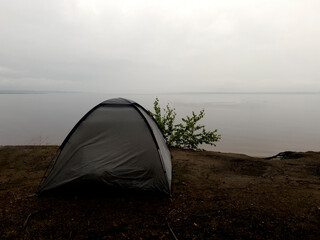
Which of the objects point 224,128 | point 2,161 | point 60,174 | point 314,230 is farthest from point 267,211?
point 224,128

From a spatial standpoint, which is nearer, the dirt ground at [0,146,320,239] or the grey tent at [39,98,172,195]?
the dirt ground at [0,146,320,239]

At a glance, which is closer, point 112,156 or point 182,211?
point 182,211

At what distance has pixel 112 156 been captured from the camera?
17.1 feet

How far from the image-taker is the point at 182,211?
4.52 metres

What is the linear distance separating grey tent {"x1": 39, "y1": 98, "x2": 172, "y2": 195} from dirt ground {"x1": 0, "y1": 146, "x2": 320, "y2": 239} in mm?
430

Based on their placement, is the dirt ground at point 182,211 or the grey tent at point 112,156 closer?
the dirt ground at point 182,211

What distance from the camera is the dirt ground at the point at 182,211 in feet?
12.3

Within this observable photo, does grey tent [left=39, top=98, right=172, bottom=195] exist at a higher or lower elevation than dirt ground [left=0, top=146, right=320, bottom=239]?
higher

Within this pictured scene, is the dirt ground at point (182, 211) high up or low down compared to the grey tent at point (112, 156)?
down

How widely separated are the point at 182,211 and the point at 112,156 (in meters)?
2.29

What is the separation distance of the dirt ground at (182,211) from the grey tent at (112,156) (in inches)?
16.9

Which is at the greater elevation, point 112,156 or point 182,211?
point 112,156

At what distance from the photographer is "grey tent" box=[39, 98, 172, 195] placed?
4.97m

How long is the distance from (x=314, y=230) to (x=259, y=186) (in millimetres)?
2300
